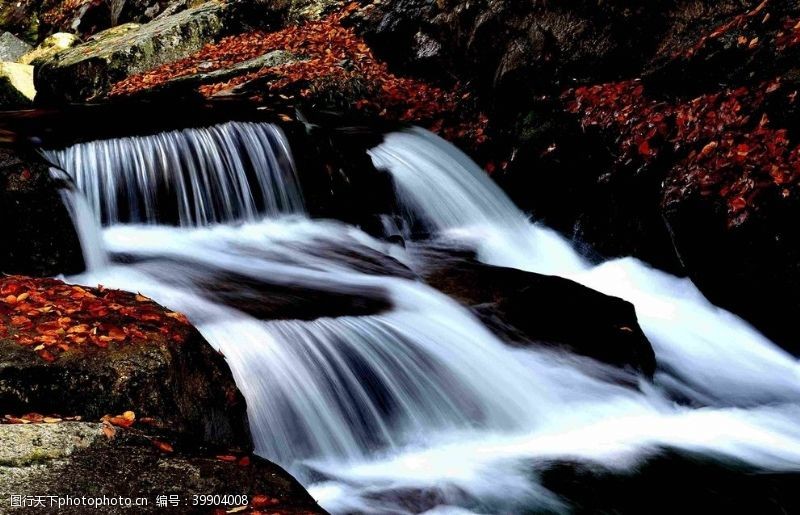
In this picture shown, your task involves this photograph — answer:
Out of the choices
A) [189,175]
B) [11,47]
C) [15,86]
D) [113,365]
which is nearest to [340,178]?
[189,175]

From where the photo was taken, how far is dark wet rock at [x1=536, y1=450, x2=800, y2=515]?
423cm

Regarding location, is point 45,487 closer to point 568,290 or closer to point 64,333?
point 64,333

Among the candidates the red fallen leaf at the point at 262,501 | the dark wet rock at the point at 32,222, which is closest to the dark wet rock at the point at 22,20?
the dark wet rock at the point at 32,222

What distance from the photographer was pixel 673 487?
446cm

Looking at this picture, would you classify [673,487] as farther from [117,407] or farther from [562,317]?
[117,407]

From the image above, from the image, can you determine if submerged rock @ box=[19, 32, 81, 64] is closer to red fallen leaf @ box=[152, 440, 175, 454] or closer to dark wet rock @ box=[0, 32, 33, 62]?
dark wet rock @ box=[0, 32, 33, 62]

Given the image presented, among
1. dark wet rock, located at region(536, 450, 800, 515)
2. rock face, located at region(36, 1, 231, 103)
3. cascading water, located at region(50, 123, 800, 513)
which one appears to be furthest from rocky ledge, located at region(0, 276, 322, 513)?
rock face, located at region(36, 1, 231, 103)

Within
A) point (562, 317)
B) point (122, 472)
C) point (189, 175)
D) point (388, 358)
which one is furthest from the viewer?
point (189, 175)

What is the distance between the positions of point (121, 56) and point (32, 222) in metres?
7.94

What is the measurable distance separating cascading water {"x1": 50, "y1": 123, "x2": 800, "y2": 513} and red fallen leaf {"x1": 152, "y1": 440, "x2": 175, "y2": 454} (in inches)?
48.2

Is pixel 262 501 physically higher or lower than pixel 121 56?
lower

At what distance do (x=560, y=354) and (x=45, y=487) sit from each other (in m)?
4.02

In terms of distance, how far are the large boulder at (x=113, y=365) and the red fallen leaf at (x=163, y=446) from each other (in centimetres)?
14

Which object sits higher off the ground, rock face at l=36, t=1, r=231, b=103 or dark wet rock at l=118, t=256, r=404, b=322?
rock face at l=36, t=1, r=231, b=103
